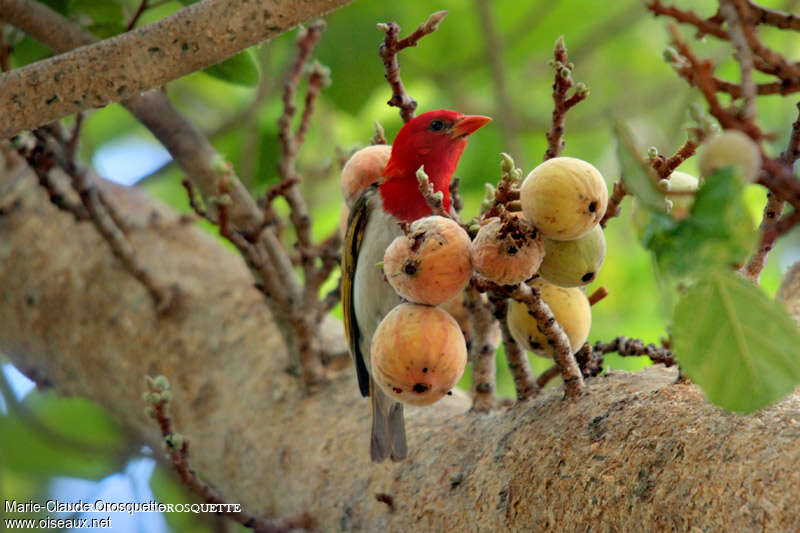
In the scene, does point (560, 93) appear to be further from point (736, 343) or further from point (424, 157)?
point (424, 157)

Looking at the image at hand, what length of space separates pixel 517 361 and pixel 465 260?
0.56 meters

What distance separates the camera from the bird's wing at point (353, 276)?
2703mm

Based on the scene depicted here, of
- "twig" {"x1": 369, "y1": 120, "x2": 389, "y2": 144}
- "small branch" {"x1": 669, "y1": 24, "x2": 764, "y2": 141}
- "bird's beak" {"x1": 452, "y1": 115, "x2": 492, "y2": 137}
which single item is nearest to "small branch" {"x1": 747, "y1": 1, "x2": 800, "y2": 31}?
"small branch" {"x1": 669, "y1": 24, "x2": 764, "y2": 141}

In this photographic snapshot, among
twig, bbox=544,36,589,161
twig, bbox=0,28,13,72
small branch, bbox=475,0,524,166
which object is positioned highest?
small branch, bbox=475,0,524,166

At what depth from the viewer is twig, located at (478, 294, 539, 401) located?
1977mm

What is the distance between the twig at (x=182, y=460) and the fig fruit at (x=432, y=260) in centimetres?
92

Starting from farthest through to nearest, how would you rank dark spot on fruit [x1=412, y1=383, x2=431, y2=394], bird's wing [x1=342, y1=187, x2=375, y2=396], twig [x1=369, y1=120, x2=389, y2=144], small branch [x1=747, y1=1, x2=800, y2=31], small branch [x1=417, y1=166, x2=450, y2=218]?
bird's wing [x1=342, y1=187, x2=375, y2=396], twig [x1=369, y1=120, x2=389, y2=144], dark spot on fruit [x1=412, y1=383, x2=431, y2=394], small branch [x1=417, y1=166, x2=450, y2=218], small branch [x1=747, y1=1, x2=800, y2=31]

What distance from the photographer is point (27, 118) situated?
70.5 inches

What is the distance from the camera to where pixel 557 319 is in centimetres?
189

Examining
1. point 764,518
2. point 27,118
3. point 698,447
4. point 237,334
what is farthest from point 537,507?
point 237,334

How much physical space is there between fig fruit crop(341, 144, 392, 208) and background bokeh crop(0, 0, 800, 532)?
1.39m

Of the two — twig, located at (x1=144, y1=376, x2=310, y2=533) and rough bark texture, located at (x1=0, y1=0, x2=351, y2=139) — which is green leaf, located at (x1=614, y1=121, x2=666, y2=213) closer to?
rough bark texture, located at (x1=0, y1=0, x2=351, y2=139)

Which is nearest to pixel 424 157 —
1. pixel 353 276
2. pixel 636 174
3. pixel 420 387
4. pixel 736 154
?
pixel 353 276

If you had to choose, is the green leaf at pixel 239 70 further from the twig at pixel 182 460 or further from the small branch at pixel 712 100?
the small branch at pixel 712 100
